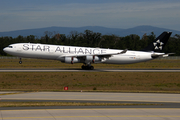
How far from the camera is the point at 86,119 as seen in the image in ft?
42.3

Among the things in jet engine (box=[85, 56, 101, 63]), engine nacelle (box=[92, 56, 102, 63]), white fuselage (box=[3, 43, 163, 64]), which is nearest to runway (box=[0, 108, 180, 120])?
jet engine (box=[85, 56, 101, 63])

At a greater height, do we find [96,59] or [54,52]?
[54,52]

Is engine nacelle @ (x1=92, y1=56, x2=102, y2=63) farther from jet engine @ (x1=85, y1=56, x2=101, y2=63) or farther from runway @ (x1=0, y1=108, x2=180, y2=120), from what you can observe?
runway @ (x1=0, y1=108, x2=180, y2=120)

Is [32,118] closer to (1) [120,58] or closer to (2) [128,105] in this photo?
(2) [128,105]

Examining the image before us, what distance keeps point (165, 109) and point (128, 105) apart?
2547 millimetres

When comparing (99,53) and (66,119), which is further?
(99,53)

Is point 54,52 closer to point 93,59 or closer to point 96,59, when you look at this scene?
point 93,59

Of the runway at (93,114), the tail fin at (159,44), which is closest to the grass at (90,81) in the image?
the tail fin at (159,44)

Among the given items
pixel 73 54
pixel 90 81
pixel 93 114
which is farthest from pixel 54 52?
pixel 93 114

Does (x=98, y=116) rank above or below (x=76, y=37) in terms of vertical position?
below

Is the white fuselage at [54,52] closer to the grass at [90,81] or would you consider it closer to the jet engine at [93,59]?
the jet engine at [93,59]

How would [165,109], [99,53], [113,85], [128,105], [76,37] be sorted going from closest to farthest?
[165,109] < [128,105] < [113,85] < [99,53] < [76,37]

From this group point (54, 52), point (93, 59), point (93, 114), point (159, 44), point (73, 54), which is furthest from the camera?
point (159, 44)

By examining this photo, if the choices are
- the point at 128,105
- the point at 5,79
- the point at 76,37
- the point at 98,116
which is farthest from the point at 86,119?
the point at 76,37
